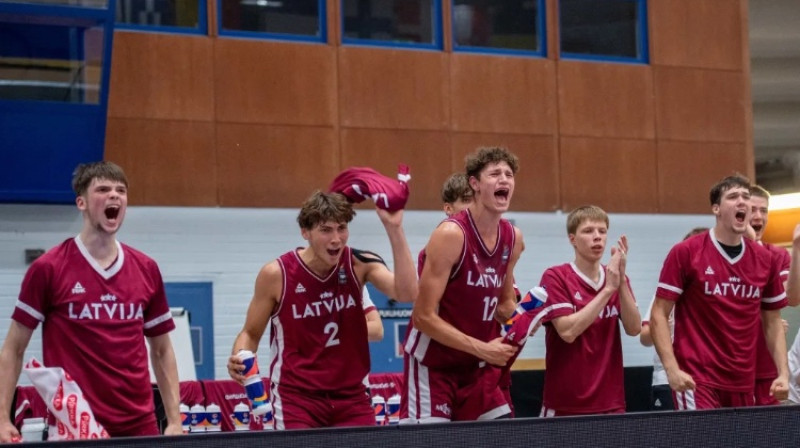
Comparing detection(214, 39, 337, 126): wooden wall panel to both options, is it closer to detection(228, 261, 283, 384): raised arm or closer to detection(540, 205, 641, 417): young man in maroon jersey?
detection(540, 205, 641, 417): young man in maroon jersey

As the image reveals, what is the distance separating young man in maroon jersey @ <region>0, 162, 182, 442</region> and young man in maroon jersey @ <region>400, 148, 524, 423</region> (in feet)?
4.53

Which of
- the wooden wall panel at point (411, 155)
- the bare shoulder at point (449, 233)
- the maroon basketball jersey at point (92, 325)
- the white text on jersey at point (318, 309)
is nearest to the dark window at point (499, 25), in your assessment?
the wooden wall panel at point (411, 155)

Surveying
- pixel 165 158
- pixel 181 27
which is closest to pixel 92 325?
pixel 165 158

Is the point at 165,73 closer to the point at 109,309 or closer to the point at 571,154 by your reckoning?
the point at 571,154

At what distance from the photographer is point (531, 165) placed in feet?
52.4

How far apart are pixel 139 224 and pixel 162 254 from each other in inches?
17.7

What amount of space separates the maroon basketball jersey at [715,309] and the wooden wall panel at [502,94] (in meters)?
8.42

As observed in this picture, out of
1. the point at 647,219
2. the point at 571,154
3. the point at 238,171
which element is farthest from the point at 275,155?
the point at 647,219

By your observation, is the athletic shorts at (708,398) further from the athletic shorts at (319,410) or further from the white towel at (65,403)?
the white towel at (65,403)

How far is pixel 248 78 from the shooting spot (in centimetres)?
1474

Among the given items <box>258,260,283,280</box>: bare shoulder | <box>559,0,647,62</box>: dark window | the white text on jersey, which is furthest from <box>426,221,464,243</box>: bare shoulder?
<box>559,0,647,62</box>: dark window

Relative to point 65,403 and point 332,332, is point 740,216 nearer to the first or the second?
point 332,332

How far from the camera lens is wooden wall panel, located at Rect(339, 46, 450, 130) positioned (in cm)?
1520

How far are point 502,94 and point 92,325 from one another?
1074cm
